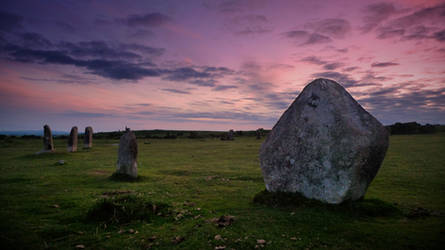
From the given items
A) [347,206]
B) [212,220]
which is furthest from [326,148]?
[212,220]

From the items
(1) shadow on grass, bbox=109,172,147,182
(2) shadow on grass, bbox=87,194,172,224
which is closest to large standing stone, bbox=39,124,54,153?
(1) shadow on grass, bbox=109,172,147,182

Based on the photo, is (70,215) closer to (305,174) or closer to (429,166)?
(305,174)

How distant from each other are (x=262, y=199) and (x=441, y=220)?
6.64 metres

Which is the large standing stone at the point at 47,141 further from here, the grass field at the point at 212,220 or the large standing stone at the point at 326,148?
the large standing stone at the point at 326,148

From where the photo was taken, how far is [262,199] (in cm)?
1210

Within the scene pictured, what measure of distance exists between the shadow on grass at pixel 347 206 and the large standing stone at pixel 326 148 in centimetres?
23

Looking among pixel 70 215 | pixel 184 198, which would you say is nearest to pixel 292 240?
pixel 184 198

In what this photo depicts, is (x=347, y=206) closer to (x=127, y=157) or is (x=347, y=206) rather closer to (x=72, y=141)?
(x=127, y=157)

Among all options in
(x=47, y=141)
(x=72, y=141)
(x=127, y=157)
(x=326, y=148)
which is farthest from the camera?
(x=72, y=141)

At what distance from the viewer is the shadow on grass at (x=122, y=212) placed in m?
10.2

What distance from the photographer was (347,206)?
1038cm

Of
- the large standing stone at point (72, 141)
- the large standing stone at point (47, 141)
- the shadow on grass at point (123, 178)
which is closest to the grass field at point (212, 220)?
the shadow on grass at point (123, 178)

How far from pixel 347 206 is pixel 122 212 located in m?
8.85

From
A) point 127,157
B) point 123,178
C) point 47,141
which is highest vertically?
point 47,141
